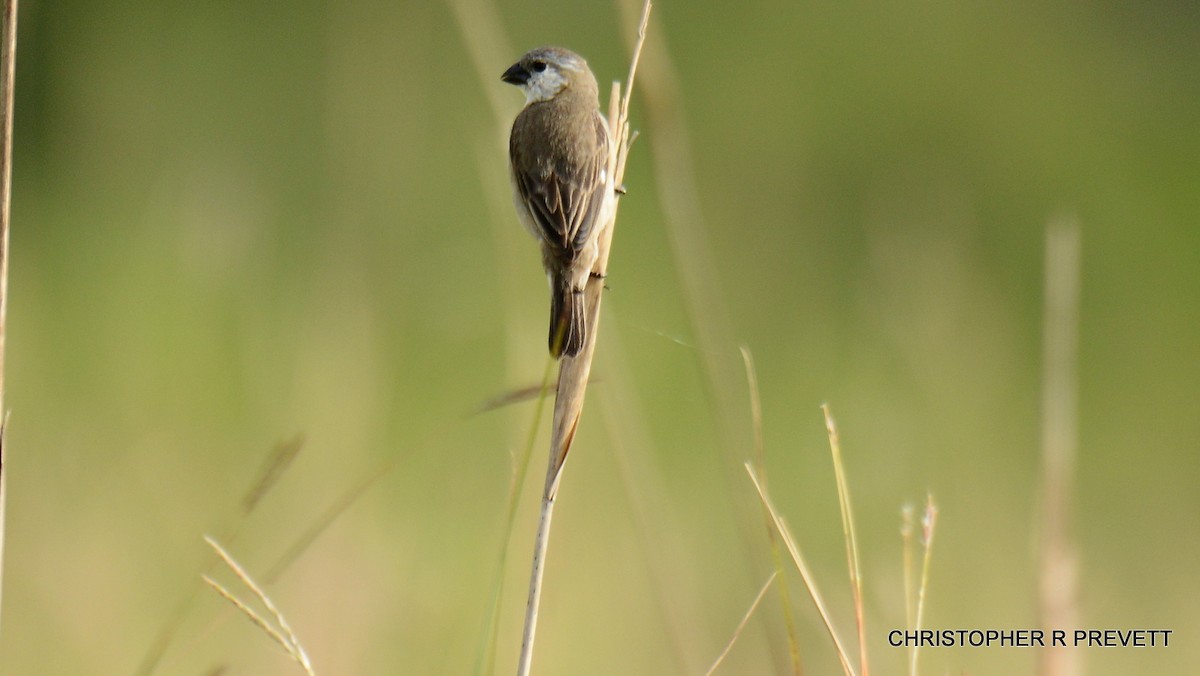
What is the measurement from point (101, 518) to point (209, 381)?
5.16ft

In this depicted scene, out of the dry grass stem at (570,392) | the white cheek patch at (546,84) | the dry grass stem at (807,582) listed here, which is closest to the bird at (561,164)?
the white cheek patch at (546,84)

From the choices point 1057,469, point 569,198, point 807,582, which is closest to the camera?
point 807,582

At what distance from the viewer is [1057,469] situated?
1.58 m

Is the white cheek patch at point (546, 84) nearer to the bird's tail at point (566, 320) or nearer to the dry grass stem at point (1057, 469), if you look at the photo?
the bird's tail at point (566, 320)

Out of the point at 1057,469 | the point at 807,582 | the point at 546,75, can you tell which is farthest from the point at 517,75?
the point at 807,582

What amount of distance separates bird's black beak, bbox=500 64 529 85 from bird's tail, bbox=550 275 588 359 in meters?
0.67

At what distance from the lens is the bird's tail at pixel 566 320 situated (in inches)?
56.6

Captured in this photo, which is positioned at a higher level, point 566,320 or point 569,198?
point 569,198

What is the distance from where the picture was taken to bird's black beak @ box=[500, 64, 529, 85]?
100 inches

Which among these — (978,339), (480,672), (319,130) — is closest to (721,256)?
(319,130)

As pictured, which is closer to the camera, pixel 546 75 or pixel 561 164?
pixel 561 164

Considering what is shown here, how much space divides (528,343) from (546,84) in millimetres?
587

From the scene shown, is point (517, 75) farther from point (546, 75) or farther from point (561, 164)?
point (561, 164)

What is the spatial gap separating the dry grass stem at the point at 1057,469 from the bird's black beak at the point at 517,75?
1.07 m
